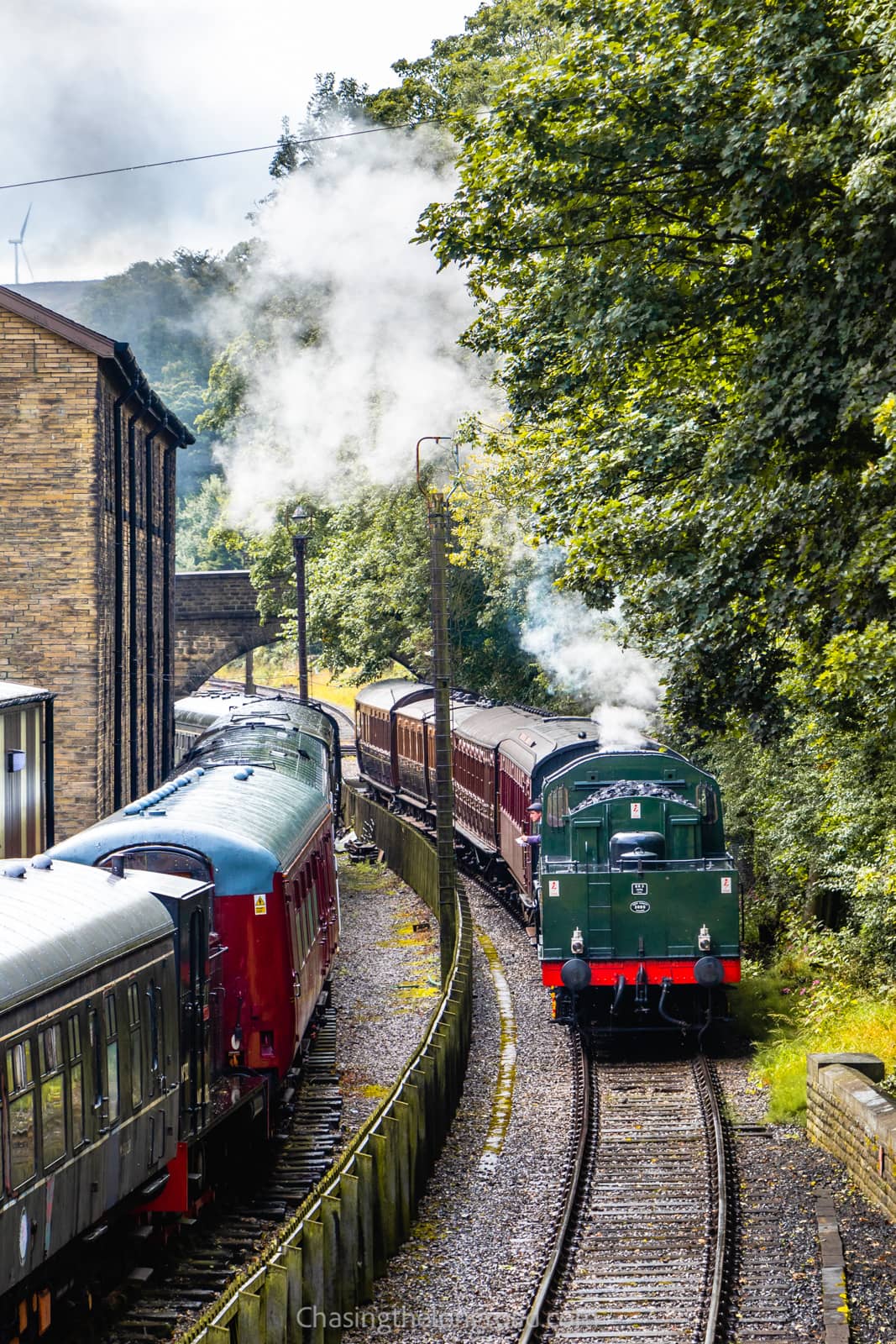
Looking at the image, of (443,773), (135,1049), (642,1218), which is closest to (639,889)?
(642,1218)

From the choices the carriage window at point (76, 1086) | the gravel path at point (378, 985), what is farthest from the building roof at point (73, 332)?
the carriage window at point (76, 1086)

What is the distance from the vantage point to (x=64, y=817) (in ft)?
68.5

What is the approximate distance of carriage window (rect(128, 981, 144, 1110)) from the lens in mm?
8500

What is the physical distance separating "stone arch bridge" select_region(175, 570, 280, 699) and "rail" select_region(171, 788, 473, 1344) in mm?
26779

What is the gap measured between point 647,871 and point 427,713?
603 inches

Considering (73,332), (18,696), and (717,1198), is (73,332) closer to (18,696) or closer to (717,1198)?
(18,696)

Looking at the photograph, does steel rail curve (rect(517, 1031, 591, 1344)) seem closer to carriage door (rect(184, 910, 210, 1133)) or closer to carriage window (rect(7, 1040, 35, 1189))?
carriage door (rect(184, 910, 210, 1133))

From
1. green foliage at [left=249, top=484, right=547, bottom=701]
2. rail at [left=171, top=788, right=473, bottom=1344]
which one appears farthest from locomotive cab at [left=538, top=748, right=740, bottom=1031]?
green foliage at [left=249, top=484, right=547, bottom=701]

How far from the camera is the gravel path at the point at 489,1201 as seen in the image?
8836 millimetres

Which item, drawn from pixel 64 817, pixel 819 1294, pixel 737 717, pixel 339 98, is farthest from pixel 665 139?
pixel 339 98

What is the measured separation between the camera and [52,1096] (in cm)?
727

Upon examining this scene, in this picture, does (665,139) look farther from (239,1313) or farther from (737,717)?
(239,1313)

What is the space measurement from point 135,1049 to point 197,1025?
4.12 feet

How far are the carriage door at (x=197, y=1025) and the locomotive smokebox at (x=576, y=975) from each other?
4.98 meters
